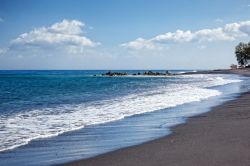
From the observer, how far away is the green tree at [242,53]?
144 m

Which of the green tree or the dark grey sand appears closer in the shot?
the dark grey sand

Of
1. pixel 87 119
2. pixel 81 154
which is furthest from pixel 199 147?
pixel 87 119

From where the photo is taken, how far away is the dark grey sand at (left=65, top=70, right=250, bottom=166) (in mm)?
8211

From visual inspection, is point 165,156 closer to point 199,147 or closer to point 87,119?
point 199,147

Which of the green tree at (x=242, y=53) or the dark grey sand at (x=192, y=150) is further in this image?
the green tree at (x=242, y=53)

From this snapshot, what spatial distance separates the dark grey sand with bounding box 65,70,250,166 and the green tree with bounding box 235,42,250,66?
13587 centimetres

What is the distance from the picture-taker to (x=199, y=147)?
955cm

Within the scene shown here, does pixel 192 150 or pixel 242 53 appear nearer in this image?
pixel 192 150

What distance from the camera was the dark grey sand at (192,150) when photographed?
821 centimetres

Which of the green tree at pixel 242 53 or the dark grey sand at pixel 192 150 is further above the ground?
the green tree at pixel 242 53

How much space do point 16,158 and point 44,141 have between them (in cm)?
218

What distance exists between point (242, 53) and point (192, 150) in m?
143

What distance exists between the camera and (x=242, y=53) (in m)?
146

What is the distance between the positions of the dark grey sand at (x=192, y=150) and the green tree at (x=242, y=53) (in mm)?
135870
